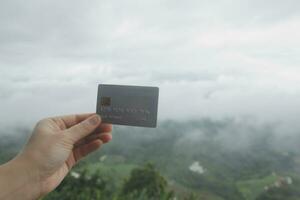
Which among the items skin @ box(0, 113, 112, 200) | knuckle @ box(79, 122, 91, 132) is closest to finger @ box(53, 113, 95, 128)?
skin @ box(0, 113, 112, 200)

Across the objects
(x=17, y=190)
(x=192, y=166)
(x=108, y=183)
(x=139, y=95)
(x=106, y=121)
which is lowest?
(x=192, y=166)

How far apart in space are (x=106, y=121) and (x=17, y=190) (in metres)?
0.55

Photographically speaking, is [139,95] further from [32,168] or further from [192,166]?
[192,166]

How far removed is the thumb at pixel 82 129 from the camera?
6.13 feet

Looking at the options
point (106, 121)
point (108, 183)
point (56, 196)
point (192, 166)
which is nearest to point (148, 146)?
point (192, 166)

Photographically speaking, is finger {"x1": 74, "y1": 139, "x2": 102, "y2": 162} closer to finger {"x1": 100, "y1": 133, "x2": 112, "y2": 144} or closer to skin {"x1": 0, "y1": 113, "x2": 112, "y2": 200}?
finger {"x1": 100, "y1": 133, "x2": 112, "y2": 144}

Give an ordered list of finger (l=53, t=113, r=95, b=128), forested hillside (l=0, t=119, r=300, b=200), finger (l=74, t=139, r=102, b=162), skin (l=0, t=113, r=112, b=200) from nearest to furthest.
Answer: skin (l=0, t=113, r=112, b=200)
finger (l=53, t=113, r=95, b=128)
finger (l=74, t=139, r=102, b=162)
forested hillside (l=0, t=119, r=300, b=200)

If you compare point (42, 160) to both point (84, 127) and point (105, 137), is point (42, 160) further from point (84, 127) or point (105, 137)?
point (105, 137)

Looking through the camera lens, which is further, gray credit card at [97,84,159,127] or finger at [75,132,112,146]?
finger at [75,132,112,146]

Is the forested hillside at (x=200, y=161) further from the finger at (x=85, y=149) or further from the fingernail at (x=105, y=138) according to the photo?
the fingernail at (x=105, y=138)

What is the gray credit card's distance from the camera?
195 centimetres

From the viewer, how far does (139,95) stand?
197cm

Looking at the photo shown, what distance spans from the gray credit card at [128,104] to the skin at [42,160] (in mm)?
76

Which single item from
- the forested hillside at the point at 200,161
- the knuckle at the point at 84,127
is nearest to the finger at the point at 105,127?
the knuckle at the point at 84,127
